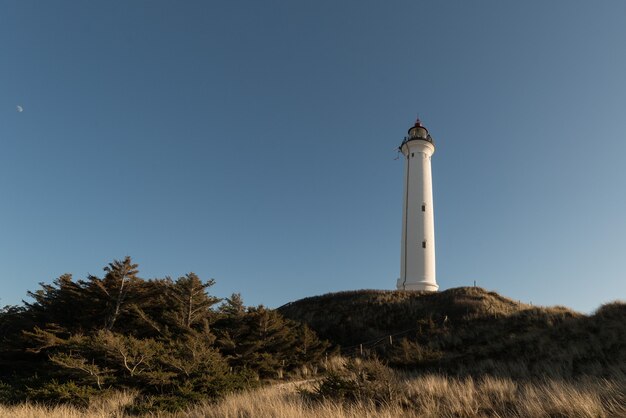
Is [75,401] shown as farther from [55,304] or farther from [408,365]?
[408,365]

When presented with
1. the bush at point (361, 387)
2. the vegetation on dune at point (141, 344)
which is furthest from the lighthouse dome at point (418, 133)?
the bush at point (361, 387)

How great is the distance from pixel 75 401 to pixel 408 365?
1469 cm

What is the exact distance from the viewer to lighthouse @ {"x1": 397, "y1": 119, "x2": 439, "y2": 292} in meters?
36.1

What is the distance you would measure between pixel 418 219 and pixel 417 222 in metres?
0.35

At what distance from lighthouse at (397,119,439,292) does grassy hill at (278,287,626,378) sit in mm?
2707

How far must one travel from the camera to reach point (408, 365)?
19.1 m

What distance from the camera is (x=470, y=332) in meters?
23.6

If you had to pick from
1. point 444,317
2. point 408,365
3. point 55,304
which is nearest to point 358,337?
point 444,317

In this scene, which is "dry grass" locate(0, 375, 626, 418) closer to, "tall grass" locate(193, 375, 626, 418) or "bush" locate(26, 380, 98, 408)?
"tall grass" locate(193, 375, 626, 418)

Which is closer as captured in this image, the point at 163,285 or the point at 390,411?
the point at 390,411

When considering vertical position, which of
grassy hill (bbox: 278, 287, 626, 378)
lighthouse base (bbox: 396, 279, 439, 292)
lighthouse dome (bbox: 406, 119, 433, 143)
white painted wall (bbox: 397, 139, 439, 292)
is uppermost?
lighthouse dome (bbox: 406, 119, 433, 143)

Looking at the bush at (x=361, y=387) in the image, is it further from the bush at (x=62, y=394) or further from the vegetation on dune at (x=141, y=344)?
the bush at (x=62, y=394)

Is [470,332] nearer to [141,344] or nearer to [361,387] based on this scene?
[361,387]

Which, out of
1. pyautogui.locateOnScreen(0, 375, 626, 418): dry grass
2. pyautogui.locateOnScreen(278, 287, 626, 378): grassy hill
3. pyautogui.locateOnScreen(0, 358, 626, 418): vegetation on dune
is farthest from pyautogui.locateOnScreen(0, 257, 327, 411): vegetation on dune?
pyautogui.locateOnScreen(278, 287, 626, 378): grassy hill
